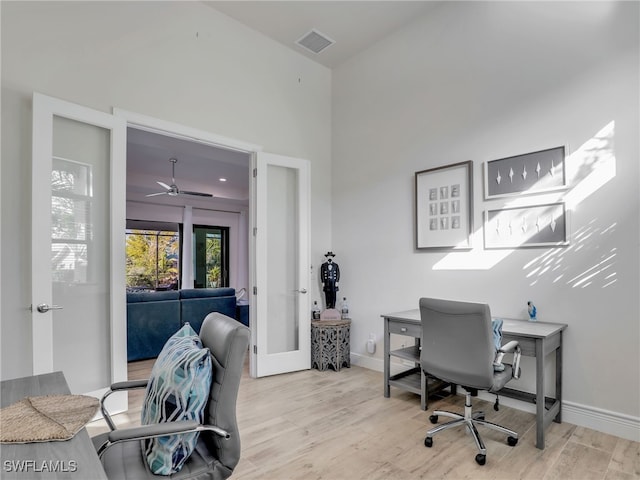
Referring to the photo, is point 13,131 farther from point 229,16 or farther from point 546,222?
point 546,222

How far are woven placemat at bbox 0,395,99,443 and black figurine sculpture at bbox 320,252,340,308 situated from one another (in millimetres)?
3132

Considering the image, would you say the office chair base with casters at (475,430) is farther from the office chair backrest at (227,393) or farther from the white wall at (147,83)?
the white wall at (147,83)

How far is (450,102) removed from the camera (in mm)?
3490

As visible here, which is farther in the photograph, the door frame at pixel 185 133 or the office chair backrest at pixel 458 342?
the door frame at pixel 185 133

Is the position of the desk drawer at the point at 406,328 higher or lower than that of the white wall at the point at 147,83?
lower

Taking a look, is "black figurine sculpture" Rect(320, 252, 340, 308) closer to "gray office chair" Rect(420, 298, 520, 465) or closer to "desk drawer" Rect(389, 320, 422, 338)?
"desk drawer" Rect(389, 320, 422, 338)

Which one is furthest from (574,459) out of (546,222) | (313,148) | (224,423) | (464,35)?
(313,148)

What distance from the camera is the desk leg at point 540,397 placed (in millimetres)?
2326

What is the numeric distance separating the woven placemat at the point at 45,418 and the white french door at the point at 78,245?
4.98 ft

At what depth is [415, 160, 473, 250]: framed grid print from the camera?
3.32 meters

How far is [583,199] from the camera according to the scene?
2662mm

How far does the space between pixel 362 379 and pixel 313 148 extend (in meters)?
2.79

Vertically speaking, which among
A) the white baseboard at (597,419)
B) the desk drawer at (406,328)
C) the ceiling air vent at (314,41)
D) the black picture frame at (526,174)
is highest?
the ceiling air vent at (314,41)

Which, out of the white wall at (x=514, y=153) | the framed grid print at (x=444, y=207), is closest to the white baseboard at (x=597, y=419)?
the white wall at (x=514, y=153)
